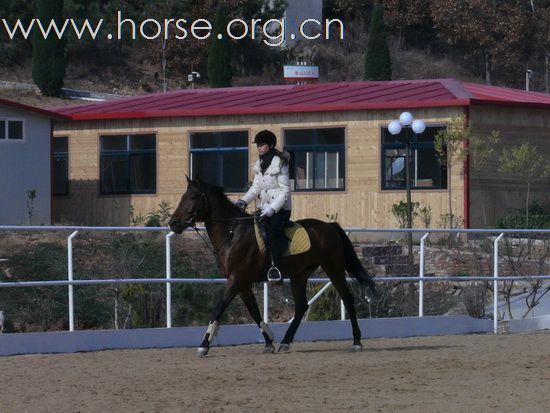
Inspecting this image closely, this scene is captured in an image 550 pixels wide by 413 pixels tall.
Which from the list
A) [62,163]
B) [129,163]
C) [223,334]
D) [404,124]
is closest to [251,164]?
[129,163]

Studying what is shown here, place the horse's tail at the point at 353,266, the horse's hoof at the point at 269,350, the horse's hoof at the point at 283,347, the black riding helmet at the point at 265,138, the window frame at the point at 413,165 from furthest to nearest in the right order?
the window frame at the point at 413,165, the horse's tail at the point at 353,266, the horse's hoof at the point at 283,347, the horse's hoof at the point at 269,350, the black riding helmet at the point at 265,138

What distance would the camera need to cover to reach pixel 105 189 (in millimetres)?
38969

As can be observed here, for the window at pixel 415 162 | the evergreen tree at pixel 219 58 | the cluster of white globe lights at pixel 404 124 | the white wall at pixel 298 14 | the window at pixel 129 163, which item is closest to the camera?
the cluster of white globe lights at pixel 404 124

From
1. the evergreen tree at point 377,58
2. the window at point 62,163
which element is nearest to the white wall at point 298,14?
the evergreen tree at point 377,58

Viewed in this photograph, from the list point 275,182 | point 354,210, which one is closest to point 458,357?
point 275,182

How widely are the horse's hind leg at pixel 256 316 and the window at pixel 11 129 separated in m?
22.2

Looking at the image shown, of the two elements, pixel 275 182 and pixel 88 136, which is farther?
pixel 88 136

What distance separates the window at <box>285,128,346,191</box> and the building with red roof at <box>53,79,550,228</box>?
0.09ft

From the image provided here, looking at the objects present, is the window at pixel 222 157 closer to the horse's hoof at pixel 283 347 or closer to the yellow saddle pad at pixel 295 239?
the horse's hoof at pixel 283 347

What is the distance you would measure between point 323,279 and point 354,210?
57.7 feet

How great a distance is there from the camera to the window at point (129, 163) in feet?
125

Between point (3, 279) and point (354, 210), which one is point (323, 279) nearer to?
point (3, 279)

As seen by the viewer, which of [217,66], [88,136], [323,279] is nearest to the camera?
[323,279]

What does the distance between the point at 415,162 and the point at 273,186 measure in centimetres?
2037
